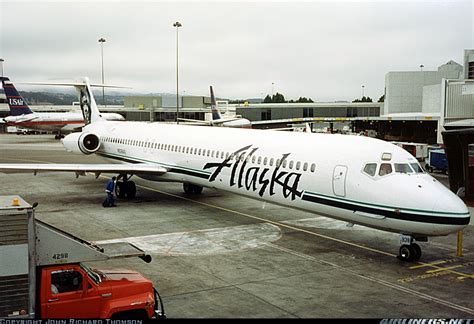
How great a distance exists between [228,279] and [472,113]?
26174 millimetres

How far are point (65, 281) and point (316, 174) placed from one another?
29.1 feet

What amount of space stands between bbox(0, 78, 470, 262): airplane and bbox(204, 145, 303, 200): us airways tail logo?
0.10 feet

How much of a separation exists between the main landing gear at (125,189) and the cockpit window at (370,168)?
43.6 feet

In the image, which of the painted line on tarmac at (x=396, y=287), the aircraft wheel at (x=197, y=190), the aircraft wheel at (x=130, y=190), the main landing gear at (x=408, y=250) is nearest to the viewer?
the painted line on tarmac at (x=396, y=287)

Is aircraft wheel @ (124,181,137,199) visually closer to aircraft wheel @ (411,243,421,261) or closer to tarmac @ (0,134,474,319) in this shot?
tarmac @ (0,134,474,319)

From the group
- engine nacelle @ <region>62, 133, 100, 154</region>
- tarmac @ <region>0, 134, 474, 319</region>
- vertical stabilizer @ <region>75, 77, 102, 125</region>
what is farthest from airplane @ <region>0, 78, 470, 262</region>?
vertical stabilizer @ <region>75, 77, 102, 125</region>

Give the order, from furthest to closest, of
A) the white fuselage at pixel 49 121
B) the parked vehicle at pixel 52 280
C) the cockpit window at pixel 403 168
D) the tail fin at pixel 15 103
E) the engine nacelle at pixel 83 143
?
the white fuselage at pixel 49 121, the tail fin at pixel 15 103, the engine nacelle at pixel 83 143, the cockpit window at pixel 403 168, the parked vehicle at pixel 52 280

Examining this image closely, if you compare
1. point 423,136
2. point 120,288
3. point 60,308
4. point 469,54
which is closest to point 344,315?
point 120,288

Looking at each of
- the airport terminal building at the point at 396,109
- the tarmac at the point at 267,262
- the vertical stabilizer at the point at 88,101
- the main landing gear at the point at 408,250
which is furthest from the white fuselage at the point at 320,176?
the airport terminal building at the point at 396,109

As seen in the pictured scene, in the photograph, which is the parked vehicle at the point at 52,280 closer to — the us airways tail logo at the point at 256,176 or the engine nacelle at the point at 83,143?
the us airways tail logo at the point at 256,176

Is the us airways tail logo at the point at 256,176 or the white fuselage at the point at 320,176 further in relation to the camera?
the us airways tail logo at the point at 256,176

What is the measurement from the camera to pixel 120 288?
9.16m

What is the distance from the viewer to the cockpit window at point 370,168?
14469 mm

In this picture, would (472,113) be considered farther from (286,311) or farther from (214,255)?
(286,311)
